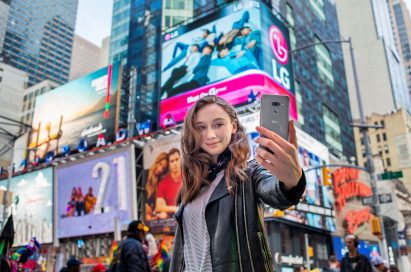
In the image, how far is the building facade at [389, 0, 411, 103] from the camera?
17681cm

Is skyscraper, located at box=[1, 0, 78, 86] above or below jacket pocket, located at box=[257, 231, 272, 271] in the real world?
above

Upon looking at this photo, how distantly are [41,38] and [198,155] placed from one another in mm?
153912

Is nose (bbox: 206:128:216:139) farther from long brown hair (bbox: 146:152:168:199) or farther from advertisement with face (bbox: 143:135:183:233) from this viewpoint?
long brown hair (bbox: 146:152:168:199)

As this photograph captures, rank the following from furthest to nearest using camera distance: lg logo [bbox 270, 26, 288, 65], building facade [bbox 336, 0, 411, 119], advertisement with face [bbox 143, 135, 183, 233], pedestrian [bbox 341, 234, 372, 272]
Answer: building facade [bbox 336, 0, 411, 119] → lg logo [bbox 270, 26, 288, 65] → advertisement with face [bbox 143, 135, 183, 233] → pedestrian [bbox 341, 234, 372, 272]

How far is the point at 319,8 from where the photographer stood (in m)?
70.1

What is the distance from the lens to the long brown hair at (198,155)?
91.3 inches

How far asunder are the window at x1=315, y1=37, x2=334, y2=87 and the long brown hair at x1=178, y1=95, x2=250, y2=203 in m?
62.4

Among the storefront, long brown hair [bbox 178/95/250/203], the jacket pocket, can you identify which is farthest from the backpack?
the storefront

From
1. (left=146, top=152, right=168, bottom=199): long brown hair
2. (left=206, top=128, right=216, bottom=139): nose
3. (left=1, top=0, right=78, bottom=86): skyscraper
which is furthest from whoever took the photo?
(left=1, top=0, right=78, bottom=86): skyscraper

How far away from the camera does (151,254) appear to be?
8438 mm

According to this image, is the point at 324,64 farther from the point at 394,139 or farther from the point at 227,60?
the point at 227,60

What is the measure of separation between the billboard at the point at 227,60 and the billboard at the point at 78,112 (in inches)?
186

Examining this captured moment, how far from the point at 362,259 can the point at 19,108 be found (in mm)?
12118

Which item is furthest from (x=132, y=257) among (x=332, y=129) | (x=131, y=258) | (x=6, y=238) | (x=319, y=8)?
(x=319, y=8)
